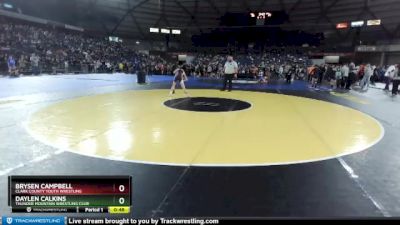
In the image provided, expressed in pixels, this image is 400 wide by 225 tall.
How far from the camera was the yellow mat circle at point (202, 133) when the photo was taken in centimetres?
468

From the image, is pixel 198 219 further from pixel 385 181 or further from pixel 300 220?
pixel 385 181

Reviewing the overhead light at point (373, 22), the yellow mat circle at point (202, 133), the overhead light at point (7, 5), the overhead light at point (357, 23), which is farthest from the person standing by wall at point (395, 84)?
the overhead light at point (7, 5)

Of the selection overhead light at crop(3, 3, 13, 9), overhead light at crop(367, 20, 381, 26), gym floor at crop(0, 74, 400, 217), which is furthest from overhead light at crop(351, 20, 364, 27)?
overhead light at crop(3, 3, 13, 9)

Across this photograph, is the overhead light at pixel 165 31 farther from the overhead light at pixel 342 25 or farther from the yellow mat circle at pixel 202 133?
the yellow mat circle at pixel 202 133

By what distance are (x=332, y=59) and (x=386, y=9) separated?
34.1 feet

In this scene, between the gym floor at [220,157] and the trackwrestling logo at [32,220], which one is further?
the gym floor at [220,157]

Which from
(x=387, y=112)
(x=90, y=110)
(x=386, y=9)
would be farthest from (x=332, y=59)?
(x=90, y=110)

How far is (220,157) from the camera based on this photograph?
4.58 meters

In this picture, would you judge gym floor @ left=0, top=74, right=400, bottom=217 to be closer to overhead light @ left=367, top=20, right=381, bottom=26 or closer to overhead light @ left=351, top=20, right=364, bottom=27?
overhead light @ left=367, top=20, right=381, bottom=26

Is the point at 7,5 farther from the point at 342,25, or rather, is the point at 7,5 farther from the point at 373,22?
the point at 373,22

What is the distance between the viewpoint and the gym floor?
10.3ft
